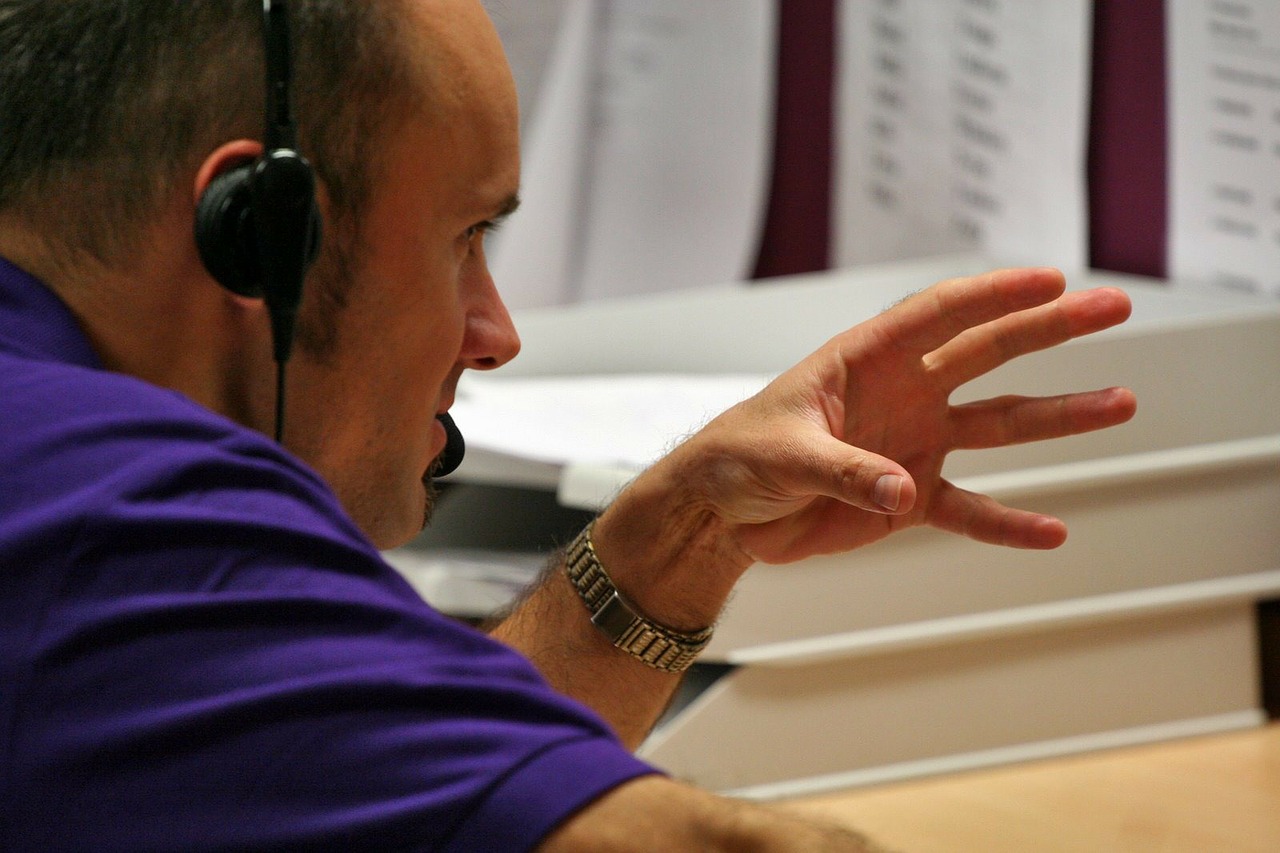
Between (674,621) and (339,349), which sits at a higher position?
(339,349)

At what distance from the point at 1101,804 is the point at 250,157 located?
654 millimetres

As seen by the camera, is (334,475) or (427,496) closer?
(334,475)

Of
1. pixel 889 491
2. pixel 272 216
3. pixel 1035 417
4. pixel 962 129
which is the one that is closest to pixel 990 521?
pixel 1035 417

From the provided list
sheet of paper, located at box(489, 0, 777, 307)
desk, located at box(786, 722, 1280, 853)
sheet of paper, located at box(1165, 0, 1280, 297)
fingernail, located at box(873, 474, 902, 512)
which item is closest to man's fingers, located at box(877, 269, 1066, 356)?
fingernail, located at box(873, 474, 902, 512)

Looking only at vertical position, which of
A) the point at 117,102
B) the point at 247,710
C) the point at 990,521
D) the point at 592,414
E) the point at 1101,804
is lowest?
the point at 1101,804

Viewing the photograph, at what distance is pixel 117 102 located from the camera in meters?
0.45

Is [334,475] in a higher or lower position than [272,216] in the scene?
lower

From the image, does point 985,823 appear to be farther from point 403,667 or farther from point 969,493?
point 403,667

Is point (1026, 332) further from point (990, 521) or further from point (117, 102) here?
point (117, 102)

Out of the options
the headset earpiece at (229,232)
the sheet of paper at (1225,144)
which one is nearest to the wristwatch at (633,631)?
the headset earpiece at (229,232)

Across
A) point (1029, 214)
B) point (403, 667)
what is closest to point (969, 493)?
point (403, 667)

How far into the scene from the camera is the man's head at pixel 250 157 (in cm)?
45

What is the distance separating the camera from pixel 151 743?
32 cm

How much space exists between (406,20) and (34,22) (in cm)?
13
